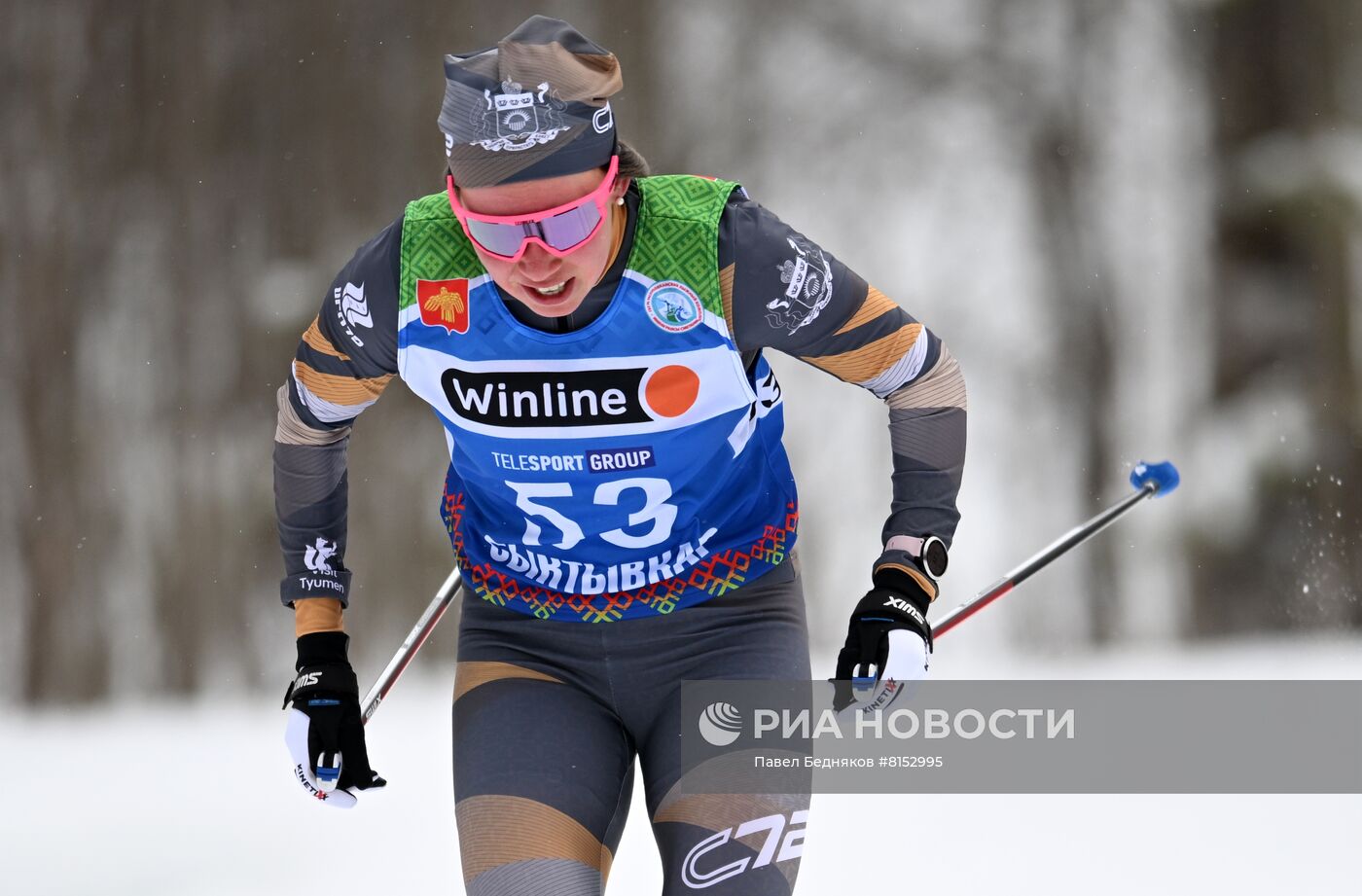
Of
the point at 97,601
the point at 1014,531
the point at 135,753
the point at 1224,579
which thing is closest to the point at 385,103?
the point at 97,601

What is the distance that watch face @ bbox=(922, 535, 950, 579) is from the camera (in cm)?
184

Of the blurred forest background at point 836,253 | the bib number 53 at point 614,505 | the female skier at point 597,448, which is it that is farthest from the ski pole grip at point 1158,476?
the blurred forest background at point 836,253

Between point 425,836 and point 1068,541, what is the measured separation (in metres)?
1.65

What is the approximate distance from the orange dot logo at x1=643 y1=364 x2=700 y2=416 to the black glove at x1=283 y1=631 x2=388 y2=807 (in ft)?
1.85

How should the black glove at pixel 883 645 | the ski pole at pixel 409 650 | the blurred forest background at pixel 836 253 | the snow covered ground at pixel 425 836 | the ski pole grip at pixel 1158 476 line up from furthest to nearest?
the blurred forest background at pixel 836 253 → the snow covered ground at pixel 425 836 → the ski pole grip at pixel 1158 476 → the ski pole at pixel 409 650 → the black glove at pixel 883 645

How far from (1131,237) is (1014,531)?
1017mm

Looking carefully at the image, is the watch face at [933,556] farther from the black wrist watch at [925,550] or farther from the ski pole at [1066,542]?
the ski pole at [1066,542]

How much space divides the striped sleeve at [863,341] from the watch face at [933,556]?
0.01 m

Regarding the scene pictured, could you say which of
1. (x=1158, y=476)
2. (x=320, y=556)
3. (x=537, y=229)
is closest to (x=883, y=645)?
(x=537, y=229)

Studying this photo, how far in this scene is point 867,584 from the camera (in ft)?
15.2

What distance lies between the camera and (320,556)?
195cm

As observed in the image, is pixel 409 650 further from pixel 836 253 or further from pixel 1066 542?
pixel 836 253

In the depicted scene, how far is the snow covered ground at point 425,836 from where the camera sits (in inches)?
113

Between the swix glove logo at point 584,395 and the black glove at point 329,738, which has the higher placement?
the swix glove logo at point 584,395
